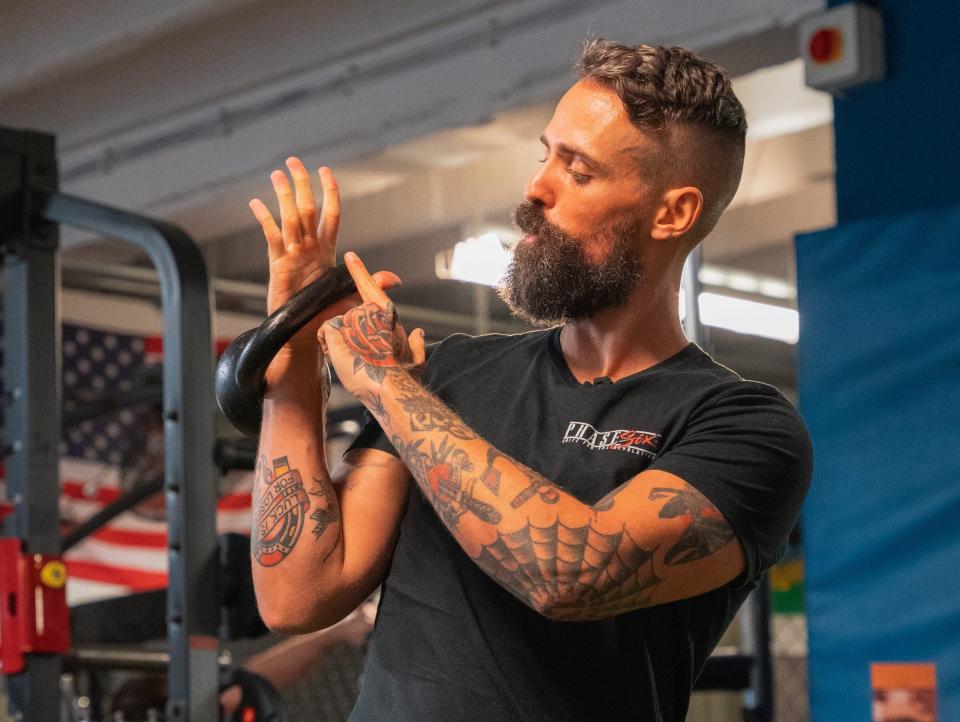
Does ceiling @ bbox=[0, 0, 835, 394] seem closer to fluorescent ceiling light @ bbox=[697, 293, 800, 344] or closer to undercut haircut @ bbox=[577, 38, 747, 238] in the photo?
fluorescent ceiling light @ bbox=[697, 293, 800, 344]

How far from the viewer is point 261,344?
4.34 feet

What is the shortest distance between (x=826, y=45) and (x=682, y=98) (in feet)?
6.35

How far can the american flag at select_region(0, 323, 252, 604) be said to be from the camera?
627cm

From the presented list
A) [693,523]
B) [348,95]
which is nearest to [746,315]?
[348,95]

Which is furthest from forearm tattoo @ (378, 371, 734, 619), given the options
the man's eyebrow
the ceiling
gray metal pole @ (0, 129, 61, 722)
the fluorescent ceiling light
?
the fluorescent ceiling light

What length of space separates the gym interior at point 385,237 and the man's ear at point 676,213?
0.21 m

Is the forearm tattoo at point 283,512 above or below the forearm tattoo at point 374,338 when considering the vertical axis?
below

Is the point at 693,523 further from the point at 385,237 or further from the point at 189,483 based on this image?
the point at 385,237

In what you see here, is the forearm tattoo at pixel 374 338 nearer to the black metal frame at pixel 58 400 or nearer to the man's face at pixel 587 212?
the man's face at pixel 587 212

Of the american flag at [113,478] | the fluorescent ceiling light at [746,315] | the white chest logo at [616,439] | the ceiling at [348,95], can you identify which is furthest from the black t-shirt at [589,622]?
the fluorescent ceiling light at [746,315]

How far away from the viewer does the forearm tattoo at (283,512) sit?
133 centimetres

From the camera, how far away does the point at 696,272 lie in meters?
2.42

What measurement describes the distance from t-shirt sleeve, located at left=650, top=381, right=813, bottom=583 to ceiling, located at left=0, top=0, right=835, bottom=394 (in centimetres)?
229

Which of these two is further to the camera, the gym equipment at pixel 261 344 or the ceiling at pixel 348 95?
the ceiling at pixel 348 95
